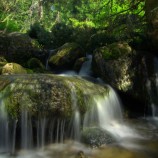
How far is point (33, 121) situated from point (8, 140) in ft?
2.77

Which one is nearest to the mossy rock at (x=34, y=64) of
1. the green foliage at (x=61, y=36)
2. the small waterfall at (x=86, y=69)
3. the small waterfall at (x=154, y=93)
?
the small waterfall at (x=86, y=69)

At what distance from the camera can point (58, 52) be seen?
47.5 ft

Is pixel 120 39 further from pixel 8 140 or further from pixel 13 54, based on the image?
pixel 8 140

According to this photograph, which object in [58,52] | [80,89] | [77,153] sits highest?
[58,52]

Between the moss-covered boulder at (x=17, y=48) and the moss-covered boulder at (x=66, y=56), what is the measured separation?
1.59 meters

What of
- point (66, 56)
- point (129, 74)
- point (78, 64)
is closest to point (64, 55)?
point (66, 56)

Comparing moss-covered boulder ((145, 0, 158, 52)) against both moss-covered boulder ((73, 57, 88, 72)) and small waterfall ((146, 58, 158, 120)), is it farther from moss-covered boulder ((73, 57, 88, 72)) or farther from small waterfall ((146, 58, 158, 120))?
moss-covered boulder ((73, 57, 88, 72))

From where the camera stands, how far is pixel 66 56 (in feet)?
46.2

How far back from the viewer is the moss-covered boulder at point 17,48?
49.5 ft

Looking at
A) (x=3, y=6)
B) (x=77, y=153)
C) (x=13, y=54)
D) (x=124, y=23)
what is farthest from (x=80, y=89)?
(x=3, y=6)

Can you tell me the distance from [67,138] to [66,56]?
6.52 m

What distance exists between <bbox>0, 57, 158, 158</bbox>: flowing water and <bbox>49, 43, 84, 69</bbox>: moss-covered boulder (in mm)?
5250

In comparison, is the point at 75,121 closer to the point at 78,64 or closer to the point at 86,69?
the point at 86,69

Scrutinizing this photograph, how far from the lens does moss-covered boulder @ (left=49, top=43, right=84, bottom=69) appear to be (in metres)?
14.1
